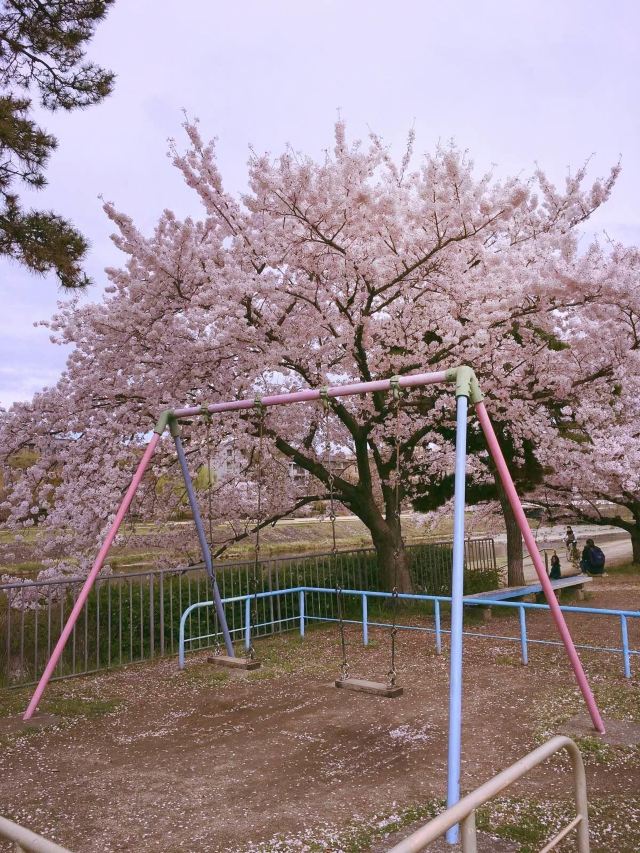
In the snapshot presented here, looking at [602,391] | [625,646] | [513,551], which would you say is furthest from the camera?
[513,551]

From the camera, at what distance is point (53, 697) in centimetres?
793

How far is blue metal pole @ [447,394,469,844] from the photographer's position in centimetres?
424

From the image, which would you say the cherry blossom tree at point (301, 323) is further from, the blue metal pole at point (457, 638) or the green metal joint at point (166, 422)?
the blue metal pole at point (457, 638)

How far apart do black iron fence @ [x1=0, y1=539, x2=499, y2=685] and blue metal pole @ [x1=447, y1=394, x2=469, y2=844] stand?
5.10 m

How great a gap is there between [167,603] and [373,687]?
611 centimetres

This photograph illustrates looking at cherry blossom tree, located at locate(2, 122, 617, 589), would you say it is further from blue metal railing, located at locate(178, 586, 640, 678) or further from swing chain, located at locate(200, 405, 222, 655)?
blue metal railing, located at locate(178, 586, 640, 678)

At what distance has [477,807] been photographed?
8.23ft

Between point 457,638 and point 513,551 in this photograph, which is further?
point 513,551

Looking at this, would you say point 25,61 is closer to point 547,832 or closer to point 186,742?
point 186,742

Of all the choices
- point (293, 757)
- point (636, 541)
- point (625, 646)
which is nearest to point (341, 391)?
point (293, 757)

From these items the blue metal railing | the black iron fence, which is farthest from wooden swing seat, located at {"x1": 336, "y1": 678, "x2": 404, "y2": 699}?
the black iron fence

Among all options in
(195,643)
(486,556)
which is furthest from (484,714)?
(486,556)

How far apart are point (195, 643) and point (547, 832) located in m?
8.10

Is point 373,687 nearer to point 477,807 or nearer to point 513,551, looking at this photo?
point 477,807
